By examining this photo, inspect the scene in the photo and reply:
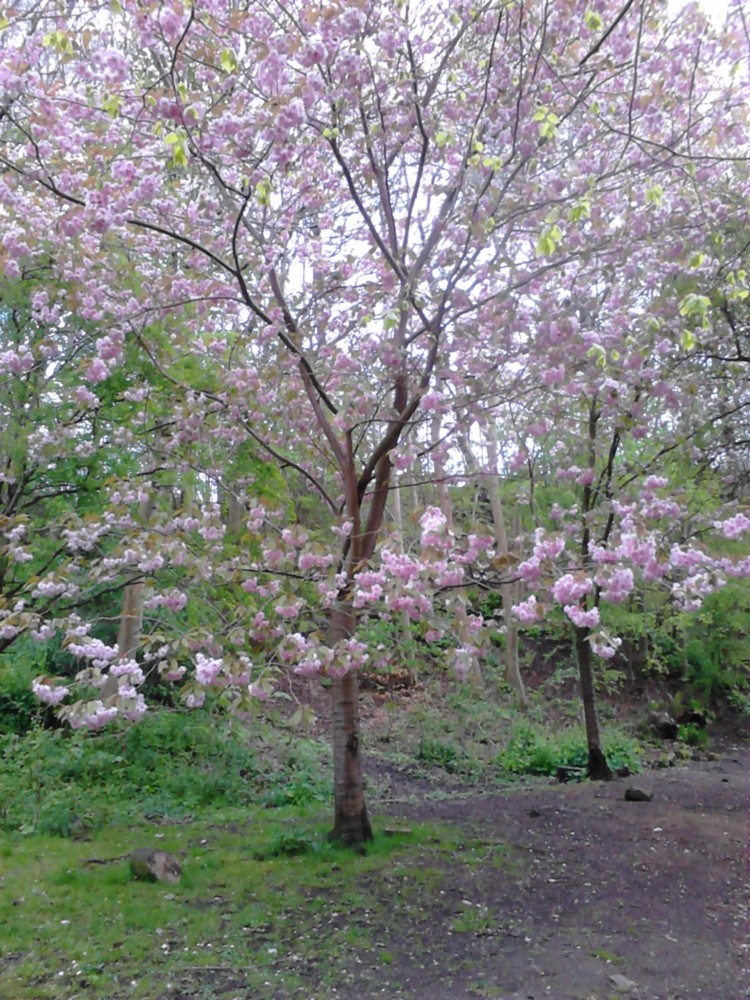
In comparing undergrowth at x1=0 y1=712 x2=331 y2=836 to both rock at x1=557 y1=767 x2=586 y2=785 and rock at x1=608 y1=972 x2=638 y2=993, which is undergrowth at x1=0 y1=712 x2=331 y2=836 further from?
rock at x1=608 y1=972 x2=638 y2=993

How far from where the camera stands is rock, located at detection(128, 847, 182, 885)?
222 inches

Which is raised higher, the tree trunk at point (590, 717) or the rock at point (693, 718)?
the tree trunk at point (590, 717)

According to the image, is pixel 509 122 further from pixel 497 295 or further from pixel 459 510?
pixel 459 510

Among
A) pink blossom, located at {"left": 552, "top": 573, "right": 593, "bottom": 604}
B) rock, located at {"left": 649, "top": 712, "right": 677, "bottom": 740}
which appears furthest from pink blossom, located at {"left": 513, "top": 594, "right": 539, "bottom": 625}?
rock, located at {"left": 649, "top": 712, "right": 677, "bottom": 740}

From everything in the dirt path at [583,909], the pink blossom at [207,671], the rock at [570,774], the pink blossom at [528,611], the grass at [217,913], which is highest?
the pink blossom at [528,611]

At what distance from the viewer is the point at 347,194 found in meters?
6.86

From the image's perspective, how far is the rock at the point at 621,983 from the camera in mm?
4066

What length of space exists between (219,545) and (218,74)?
325cm

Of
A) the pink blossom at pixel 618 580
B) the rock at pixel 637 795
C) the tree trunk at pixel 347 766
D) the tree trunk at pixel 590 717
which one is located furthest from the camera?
the tree trunk at pixel 590 717

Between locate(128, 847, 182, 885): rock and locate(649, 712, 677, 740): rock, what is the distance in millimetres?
11602

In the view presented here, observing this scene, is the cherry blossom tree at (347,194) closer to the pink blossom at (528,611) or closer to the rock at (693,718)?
the pink blossom at (528,611)

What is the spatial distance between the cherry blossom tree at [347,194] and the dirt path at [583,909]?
1439mm

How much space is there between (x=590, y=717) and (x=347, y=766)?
15.1ft

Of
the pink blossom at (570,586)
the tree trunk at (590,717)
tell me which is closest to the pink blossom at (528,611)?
the pink blossom at (570,586)
